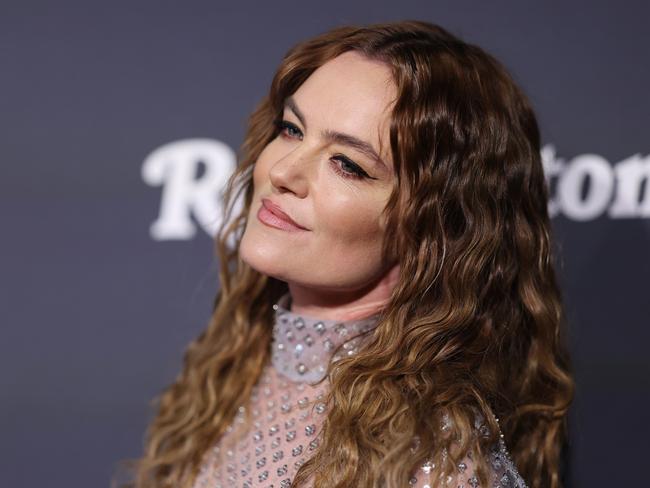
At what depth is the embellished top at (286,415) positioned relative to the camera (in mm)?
1359

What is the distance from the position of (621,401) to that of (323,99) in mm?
803

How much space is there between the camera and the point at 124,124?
181 cm

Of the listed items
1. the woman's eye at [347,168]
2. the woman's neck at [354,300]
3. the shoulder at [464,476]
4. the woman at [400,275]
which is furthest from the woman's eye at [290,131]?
the shoulder at [464,476]

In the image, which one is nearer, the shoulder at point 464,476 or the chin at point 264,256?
the shoulder at point 464,476

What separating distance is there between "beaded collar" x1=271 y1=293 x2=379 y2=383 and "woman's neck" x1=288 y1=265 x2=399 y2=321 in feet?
0.07

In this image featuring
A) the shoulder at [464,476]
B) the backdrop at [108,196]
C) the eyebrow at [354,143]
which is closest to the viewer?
the shoulder at [464,476]

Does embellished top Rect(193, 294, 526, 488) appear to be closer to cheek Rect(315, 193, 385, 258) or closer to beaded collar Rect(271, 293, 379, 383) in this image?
beaded collar Rect(271, 293, 379, 383)

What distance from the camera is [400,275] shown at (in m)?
1.37

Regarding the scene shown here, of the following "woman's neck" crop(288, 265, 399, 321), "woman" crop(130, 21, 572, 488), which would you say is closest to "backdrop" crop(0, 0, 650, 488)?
"woman" crop(130, 21, 572, 488)

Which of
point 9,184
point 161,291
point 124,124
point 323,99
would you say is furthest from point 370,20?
point 9,184

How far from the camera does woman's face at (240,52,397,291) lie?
133 cm

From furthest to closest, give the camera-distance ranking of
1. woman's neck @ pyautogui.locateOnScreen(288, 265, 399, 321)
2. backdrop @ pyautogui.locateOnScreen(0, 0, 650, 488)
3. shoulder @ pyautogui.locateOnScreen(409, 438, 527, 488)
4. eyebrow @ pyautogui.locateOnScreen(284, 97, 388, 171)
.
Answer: backdrop @ pyautogui.locateOnScreen(0, 0, 650, 488) → woman's neck @ pyautogui.locateOnScreen(288, 265, 399, 321) → eyebrow @ pyautogui.locateOnScreen(284, 97, 388, 171) → shoulder @ pyautogui.locateOnScreen(409, 438, 527, 488)

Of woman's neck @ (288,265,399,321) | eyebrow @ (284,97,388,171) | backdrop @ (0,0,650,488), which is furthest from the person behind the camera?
backdrop @ (0,0,650,488)

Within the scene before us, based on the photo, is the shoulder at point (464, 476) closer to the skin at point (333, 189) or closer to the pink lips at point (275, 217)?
the skin at point (333, 189)
